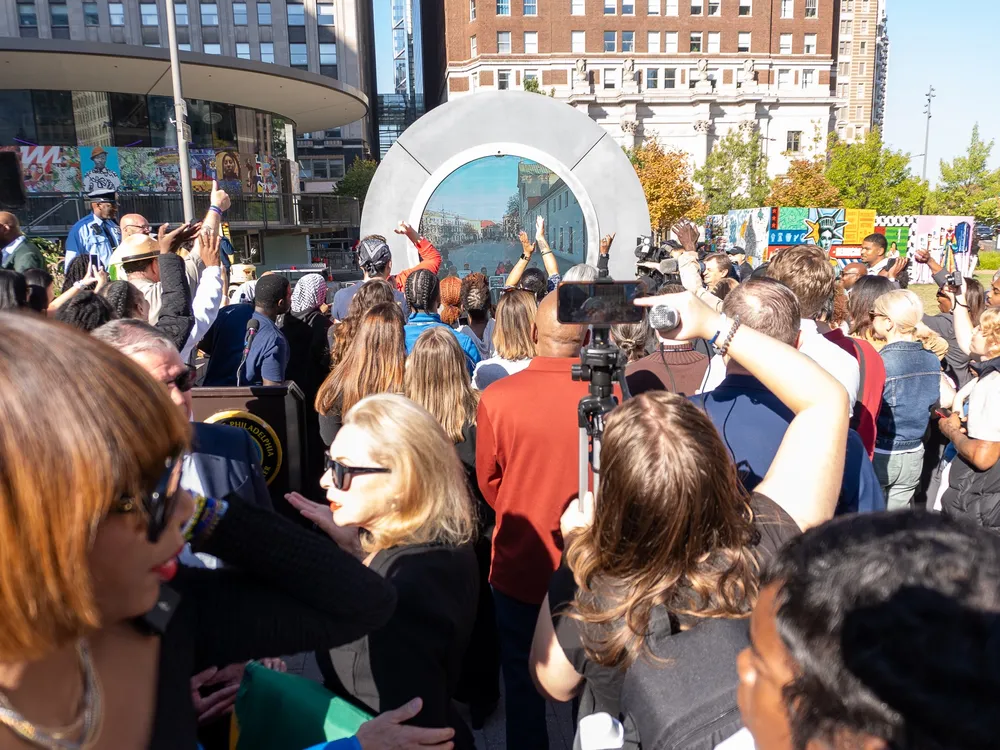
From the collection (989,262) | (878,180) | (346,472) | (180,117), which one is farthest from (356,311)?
(878,180)

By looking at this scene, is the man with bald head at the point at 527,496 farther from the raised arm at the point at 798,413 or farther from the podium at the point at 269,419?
the podium at the point at 269,419

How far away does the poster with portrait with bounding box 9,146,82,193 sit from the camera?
1096 inches

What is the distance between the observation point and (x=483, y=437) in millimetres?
2900

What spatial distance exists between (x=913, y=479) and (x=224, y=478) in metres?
3.84

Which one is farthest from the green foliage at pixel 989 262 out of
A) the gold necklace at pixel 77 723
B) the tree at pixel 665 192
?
the gold necklace at pixel 77 723

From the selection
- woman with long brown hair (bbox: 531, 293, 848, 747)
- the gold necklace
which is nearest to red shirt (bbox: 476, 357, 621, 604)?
woman with long brown hair (bbox: 531, 293, 848, 747)

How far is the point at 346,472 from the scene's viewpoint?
6.66 ft

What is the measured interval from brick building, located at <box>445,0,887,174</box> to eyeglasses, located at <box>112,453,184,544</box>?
56119 millimetres

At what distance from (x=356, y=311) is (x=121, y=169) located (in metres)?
30.2

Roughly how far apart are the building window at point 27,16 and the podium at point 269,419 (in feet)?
191

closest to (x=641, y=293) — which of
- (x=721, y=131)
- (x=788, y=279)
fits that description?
(x=788, y=279)

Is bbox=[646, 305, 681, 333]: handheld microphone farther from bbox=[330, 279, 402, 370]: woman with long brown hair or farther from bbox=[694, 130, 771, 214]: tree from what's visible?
bbox=[694, 130, 771, 214]: tree

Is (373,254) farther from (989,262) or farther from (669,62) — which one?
(669,62)

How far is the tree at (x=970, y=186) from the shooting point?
3947 centimetres
